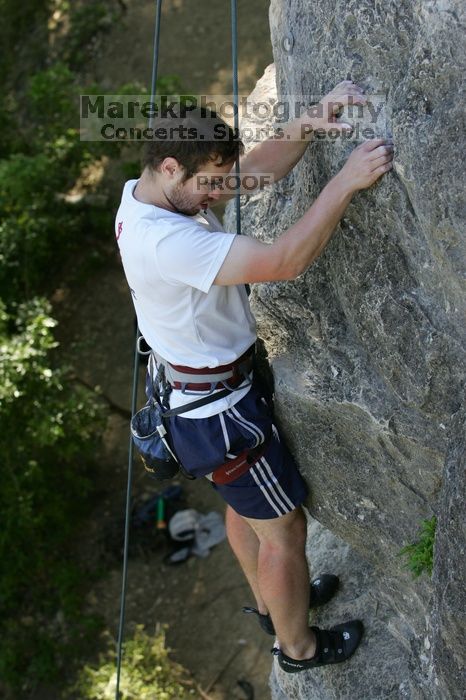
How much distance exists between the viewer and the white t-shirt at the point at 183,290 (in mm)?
2781

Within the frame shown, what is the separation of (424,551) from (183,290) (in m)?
1.22

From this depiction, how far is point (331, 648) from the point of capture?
3.85m

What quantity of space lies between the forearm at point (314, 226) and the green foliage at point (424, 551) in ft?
3.49

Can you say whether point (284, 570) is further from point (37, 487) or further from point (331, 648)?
point (37, 487)

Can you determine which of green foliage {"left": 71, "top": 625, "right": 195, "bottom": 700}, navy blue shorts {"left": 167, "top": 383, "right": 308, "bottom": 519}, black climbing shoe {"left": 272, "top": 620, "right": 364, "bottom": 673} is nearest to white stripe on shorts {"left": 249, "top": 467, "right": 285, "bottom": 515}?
navy blue shorts {"left": 167, "top": 383, "right": 308, "bottom": 519}

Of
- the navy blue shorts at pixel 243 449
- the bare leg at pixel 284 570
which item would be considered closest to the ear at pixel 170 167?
the navy blue shorts at pixel 243 449

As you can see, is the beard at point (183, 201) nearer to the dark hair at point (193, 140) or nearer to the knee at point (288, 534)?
the dark hair at point (193, 140)

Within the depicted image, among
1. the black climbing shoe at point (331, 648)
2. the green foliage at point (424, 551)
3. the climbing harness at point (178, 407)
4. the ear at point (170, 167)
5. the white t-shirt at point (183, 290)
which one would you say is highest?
the ear at point (170, 167)

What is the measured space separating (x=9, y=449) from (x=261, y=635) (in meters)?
2.46

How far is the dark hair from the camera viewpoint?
281 cm

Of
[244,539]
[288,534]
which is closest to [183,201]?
[288,534]

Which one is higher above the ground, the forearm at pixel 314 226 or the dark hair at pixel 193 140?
the dark hair at pixel 193 140

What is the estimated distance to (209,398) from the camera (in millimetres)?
3197

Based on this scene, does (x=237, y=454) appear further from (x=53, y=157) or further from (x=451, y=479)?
(x=53, y=157)
